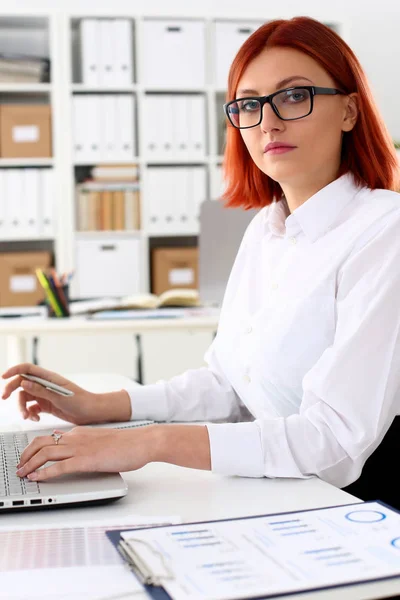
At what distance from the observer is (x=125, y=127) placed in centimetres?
420

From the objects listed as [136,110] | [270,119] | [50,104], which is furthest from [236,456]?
[50,104]

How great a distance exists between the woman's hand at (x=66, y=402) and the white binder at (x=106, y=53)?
319 cm

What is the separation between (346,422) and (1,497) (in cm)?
43

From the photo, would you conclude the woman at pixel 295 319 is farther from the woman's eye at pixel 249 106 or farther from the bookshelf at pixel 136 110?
the bookshelf at pixel 136 110

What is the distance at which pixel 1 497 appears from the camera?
811mm

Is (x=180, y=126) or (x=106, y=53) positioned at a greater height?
(x=106, y=53)

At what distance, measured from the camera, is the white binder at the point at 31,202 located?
4.14 metres

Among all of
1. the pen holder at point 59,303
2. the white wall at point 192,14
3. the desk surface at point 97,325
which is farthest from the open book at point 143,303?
the white wall at point 192,14

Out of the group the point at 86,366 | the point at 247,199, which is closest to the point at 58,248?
the point at 86,366

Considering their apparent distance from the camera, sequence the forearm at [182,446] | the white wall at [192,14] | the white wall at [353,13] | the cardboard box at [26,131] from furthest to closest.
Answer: the white wall at [353,13]
the cardboard box at [26,131]
the white wall at [192,14]
the forearm at [182,446]

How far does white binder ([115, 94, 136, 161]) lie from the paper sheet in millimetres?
3582

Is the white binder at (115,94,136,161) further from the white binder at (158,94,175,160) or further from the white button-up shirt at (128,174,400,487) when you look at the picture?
the white button-up shirt at (128,174,400,487)

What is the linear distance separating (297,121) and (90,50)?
323 centimetres

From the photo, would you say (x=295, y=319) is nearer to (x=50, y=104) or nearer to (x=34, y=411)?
(x=34, y=411)
